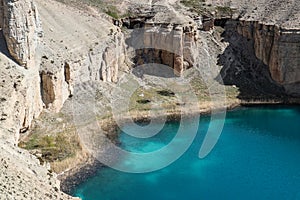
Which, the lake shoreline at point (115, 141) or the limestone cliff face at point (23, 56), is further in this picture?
the limestone cliff face at point (23, 56)

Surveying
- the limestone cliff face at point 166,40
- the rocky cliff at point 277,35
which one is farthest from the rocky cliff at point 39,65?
the rocky cliff at point 277,35

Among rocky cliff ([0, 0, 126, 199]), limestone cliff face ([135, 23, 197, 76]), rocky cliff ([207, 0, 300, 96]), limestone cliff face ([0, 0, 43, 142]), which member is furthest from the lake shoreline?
limestone cliff face ([135, 23, 197, 76])

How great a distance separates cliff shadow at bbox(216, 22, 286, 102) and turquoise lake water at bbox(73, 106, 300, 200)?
30.1 ft

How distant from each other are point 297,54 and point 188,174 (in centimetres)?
3188

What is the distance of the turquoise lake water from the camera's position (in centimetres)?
4934

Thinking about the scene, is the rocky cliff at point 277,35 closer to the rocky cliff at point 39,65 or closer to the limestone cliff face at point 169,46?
the limestone cliff face at point 169,46

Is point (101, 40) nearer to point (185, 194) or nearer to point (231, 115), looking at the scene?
point (231, 115)

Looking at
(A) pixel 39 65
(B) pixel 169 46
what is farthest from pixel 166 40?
(A) pixel 39 65

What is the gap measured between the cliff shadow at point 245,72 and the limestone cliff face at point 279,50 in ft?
4.04

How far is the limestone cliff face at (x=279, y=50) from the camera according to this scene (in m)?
77.1

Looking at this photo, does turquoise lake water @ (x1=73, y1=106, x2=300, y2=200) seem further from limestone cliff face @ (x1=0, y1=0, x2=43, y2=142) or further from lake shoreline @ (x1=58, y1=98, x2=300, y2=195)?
limestone cliff face @ (x1=0, y1=0, x2=43, y2=142)

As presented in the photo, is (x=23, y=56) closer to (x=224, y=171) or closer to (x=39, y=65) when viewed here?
(x=39, y=65)

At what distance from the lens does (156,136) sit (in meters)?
63.8

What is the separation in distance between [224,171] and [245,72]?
30574mm
